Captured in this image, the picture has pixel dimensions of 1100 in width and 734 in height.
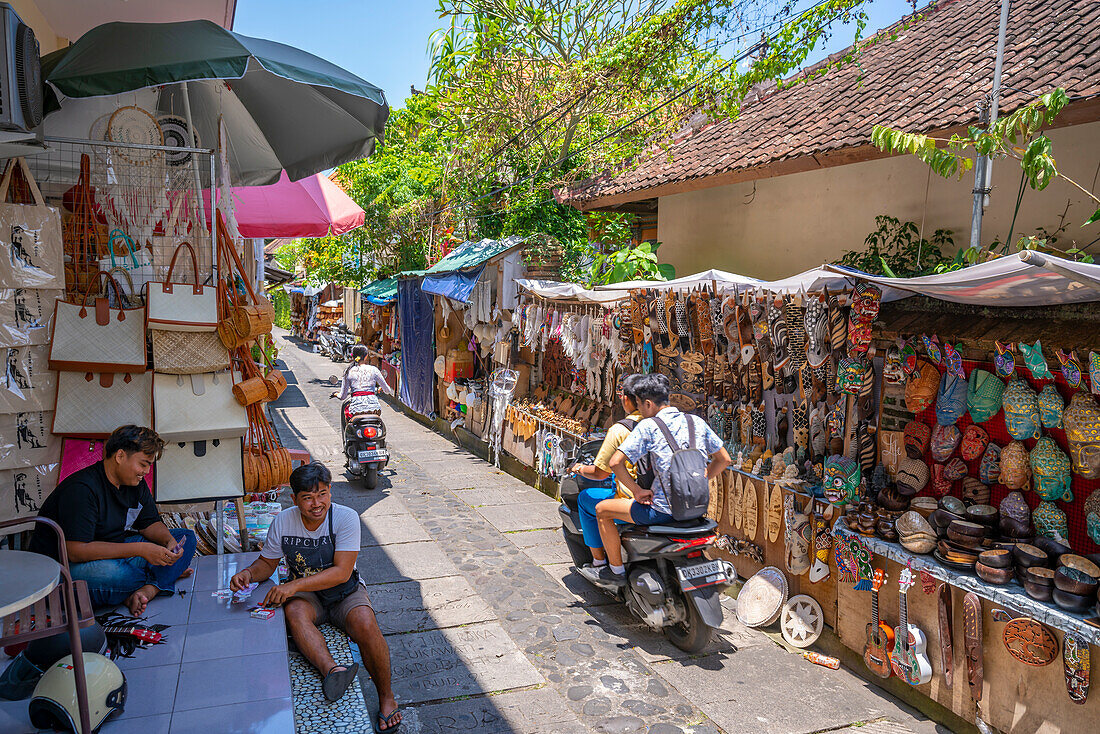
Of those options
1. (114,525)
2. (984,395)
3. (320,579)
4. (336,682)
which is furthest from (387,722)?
(984,395)

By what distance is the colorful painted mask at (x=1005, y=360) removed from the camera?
3.90 meters

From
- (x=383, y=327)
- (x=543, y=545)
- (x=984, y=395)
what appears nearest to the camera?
(x=984, y=395)

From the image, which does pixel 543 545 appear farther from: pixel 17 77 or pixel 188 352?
pixel 17 77

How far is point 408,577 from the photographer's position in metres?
6.19

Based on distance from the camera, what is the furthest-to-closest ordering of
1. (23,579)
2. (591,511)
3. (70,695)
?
(591,511), (70,695), (23,579)

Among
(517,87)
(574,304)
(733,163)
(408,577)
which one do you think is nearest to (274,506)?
(408,577)

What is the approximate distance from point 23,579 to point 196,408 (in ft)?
6.32

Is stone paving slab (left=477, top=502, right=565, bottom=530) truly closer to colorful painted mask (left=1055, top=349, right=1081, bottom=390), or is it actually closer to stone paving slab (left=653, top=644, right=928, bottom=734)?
stone paving slab (left=653, top=644, right=928, bottom=734)

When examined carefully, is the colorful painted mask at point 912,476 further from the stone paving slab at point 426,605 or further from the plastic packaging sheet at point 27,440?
the plastic packaging sheet at point 27,440

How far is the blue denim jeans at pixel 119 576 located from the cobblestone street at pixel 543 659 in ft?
4.49

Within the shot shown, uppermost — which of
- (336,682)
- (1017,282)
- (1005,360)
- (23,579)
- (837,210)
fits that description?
(837,210)

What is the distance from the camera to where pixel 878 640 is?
445 centimetres

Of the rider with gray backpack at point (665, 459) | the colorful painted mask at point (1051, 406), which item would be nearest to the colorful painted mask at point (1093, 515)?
the colorful painted mask at point (1051, 406)

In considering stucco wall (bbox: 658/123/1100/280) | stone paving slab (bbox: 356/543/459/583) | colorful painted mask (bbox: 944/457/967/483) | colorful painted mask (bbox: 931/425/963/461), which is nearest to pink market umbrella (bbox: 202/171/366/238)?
stone paving slab (bbox: 356/543/459/583)
